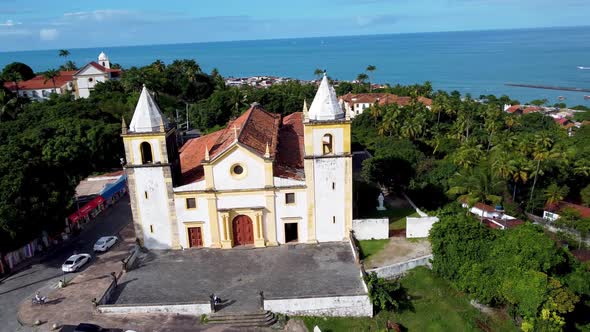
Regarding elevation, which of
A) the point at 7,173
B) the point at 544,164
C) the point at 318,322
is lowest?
the point at 318,322

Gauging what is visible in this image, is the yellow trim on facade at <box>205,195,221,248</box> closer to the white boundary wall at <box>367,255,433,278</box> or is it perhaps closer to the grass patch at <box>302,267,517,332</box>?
the grass patch at <box>302,267,517,332</box>

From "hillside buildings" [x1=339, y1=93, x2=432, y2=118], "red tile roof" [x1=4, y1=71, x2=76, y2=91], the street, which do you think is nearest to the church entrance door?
the street

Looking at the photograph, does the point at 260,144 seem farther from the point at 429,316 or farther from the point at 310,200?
the point at 429,316

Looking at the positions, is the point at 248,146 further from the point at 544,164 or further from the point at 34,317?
the point at 544,164

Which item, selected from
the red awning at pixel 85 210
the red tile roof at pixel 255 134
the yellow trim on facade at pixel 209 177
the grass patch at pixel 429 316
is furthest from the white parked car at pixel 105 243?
the grass patch at pixel 429 316

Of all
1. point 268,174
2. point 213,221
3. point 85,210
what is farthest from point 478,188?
point 85,210

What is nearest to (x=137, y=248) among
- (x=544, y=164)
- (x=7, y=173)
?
(x=7, y=173)
